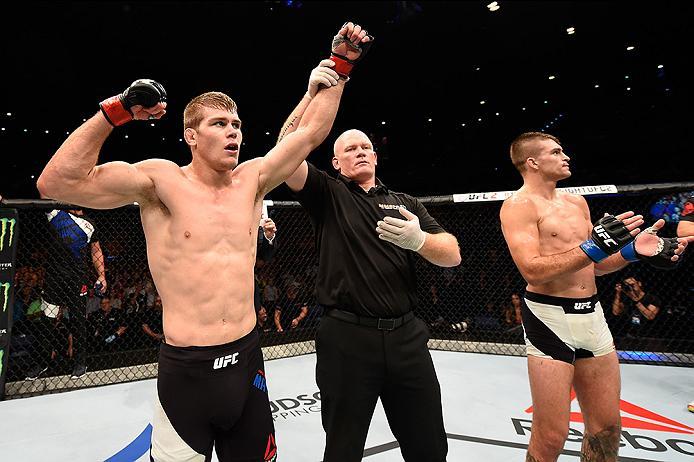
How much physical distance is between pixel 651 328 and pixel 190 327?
544 centimetres

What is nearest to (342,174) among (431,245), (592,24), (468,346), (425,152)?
(431,245)

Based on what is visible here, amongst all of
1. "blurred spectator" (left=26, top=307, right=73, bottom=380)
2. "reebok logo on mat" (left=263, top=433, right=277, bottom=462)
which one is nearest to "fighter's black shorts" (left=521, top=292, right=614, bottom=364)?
"reebok logo on mat" (left=263, top=433, right=277, bottom=462)

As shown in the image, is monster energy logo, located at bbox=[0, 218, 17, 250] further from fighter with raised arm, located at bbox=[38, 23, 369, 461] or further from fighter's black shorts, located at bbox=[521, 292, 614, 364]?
fighter's black shorts, located at bbox=[521, 292, 614, 364]

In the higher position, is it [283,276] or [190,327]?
[190,327]

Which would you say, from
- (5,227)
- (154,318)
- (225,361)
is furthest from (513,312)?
(5,227)

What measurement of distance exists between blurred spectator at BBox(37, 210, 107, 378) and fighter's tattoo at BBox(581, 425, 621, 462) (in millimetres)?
3531

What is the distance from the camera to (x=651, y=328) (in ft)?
15.7

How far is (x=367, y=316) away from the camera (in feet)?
5.37

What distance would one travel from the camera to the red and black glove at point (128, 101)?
116 centimetres

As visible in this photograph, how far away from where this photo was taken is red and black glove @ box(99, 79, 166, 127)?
116cm

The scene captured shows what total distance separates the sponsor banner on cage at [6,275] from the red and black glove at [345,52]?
3.14 meters

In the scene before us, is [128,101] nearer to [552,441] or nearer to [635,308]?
[552,441]

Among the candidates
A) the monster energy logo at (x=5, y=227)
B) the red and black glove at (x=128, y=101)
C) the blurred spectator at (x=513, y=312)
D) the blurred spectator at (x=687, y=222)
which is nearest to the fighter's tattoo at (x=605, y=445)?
the blurred spectator at (x=687, y=222)

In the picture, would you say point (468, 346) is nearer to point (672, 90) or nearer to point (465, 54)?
point (465, 54)
